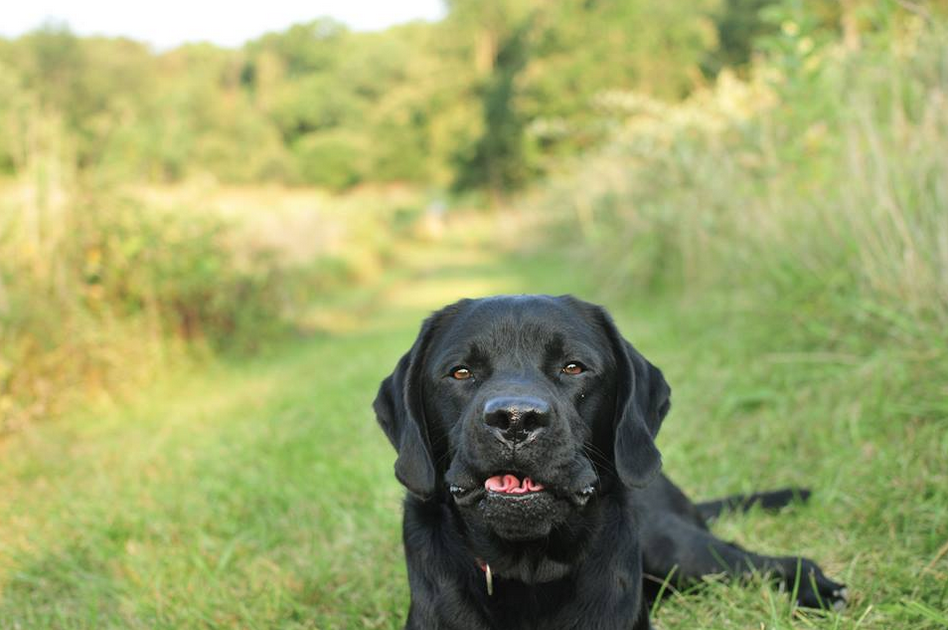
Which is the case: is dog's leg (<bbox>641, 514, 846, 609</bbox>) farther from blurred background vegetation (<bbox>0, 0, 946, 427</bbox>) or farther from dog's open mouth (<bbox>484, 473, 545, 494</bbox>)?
blurred background vegetation (<bbox>0, 0, 946, 427</bbox>)

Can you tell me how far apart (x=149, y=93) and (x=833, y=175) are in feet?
114

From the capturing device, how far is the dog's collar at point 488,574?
2.06 metres

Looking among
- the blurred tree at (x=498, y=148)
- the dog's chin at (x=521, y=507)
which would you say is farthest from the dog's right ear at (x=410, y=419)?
the blurred tree at (x=498, y=148)

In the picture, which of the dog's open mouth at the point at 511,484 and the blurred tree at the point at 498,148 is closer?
the dog's open mouth at the point at 511,484

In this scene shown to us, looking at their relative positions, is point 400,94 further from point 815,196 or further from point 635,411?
point 635,411

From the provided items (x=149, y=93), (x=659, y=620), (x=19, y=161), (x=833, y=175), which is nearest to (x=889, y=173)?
(x=833, y=175)

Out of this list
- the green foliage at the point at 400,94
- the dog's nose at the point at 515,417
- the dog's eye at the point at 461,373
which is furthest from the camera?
the green foliage at the point at 400,94

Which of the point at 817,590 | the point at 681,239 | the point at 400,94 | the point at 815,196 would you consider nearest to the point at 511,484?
the point at 817,590

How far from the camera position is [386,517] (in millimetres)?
3492

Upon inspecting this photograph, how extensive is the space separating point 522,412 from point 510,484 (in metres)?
0.22

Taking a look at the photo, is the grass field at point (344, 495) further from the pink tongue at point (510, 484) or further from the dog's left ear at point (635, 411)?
the pink tongue at point (510, 484)

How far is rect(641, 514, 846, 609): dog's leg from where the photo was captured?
255cm

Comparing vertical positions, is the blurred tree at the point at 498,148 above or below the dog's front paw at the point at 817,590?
above

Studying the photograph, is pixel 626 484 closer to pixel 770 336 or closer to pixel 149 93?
pixel 770 336
